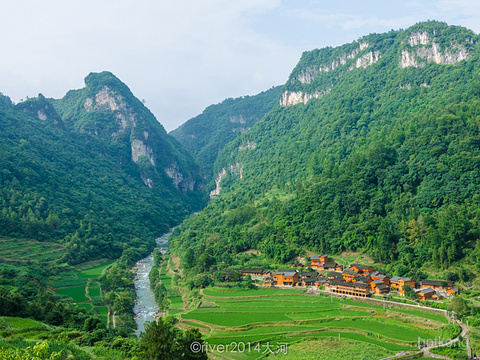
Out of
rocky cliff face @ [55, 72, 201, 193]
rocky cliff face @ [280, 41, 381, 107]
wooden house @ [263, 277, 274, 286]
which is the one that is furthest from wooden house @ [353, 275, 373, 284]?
rocky cliff face @ [55, 72, 201, 193]

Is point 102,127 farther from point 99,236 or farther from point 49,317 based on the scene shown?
point 49,317

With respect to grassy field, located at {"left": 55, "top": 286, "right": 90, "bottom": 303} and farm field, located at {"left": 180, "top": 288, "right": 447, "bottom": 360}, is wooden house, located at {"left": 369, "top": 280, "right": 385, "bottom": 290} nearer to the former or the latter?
farm field, located at {"left": 180, "top": 288, "right": 447, "bottom": 360}

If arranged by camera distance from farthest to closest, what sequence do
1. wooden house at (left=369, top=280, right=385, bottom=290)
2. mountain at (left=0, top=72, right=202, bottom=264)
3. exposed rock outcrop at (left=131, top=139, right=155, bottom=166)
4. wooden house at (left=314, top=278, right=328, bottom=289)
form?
1. exposed rock outcrop at (left=131, top=139, right=155, bottom=166)
2. mountain at (left=0, top=72, right=202, bottom=264)
3. wooden house at (left=314, top=278, right=328, bottom=289)
4. wooden house at (left=369, top=280, right=385, bottom=290)

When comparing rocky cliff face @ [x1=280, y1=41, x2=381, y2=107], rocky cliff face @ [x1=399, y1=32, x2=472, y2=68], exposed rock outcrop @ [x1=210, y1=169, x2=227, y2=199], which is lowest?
exposed rock outcrop @ [x1=210, y1=169, x2=227, y2=199]

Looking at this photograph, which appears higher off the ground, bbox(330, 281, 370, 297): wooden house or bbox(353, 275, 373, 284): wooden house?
bbox(353, 275, 373, 284): wooden house

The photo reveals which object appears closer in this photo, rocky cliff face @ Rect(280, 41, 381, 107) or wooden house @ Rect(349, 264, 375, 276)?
wooden house @ Rect(349, 264, 375, 276)

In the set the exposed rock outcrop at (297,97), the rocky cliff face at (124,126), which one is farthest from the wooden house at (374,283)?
the rocky cliff face at (124,126)

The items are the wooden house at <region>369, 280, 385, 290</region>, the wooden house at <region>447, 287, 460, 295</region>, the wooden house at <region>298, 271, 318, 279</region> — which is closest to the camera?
the wooden house at <region>447, 287, 460, 295</region>
